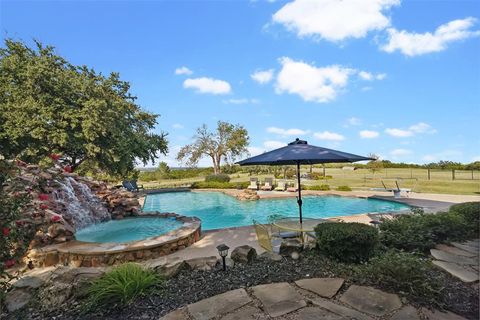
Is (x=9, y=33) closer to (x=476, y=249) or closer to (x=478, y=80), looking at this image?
(x=478, y=80)

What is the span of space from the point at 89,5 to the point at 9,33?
13.8 m

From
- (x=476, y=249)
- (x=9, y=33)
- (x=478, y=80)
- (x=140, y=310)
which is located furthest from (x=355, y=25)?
(x=9, y=33)

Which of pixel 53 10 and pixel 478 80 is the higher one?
pixel 53 10

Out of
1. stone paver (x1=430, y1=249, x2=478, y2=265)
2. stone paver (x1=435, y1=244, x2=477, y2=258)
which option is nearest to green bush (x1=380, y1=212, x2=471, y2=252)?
stone paver (x1=435, y1=244, x2=477, y2=258)

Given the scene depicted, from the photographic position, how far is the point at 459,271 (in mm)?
3562

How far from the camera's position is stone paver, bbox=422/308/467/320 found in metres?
2.42

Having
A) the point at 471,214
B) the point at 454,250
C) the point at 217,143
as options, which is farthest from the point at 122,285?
the point at 217,143

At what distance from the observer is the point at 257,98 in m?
15.1

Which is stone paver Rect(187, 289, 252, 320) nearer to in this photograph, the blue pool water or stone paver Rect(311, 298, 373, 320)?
stone paver Rect(311, 298, 373, 320)

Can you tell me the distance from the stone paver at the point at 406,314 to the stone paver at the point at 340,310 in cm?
28

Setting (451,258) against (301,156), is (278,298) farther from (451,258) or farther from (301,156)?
(451,258)

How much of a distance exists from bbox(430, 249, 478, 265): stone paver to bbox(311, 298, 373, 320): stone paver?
251cm

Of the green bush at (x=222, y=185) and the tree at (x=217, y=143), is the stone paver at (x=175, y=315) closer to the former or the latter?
the green bush at (x=222, y=185)

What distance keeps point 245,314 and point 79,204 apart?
8.47 m
